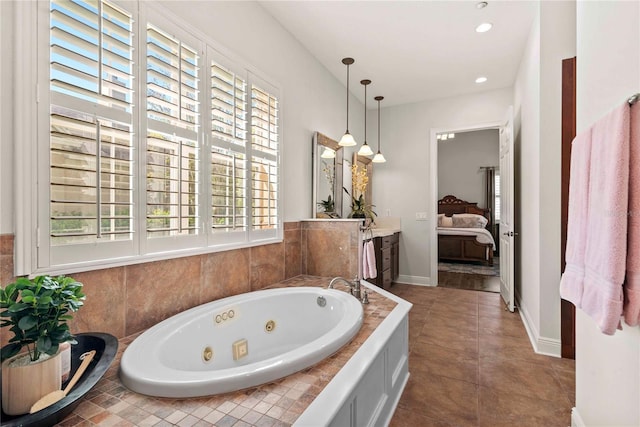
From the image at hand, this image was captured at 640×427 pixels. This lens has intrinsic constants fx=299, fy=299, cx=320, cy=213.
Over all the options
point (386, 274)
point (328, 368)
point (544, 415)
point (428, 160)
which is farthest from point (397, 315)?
point (428, 160)

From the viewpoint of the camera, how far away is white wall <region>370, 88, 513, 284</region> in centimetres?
433

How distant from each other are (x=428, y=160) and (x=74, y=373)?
4392 millimetres

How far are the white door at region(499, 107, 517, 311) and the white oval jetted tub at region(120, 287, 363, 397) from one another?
2.29m

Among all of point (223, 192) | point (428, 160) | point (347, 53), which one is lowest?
point (223, 192)

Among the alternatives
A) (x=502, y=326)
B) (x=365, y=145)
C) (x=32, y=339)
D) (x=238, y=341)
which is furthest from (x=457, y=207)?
(x=32, y=339)

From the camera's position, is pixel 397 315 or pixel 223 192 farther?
pixel 223 192

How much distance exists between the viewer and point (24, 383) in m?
0.86

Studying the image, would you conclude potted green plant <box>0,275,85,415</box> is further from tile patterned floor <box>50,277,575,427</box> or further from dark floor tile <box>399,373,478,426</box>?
dark floor tile <box>399,373,478,426</box>

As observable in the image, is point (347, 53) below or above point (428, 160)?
above

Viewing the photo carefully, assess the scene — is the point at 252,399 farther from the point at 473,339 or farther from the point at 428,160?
the point at 428,160

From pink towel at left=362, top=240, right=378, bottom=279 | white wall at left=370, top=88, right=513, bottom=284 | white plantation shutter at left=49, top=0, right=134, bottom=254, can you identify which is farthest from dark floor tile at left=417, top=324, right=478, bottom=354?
white plantation shutter at left=49, top=0, right=134, bottom=254

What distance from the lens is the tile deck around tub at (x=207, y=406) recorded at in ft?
2.96

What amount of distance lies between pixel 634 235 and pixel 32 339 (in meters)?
1.80

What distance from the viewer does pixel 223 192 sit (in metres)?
2.05
